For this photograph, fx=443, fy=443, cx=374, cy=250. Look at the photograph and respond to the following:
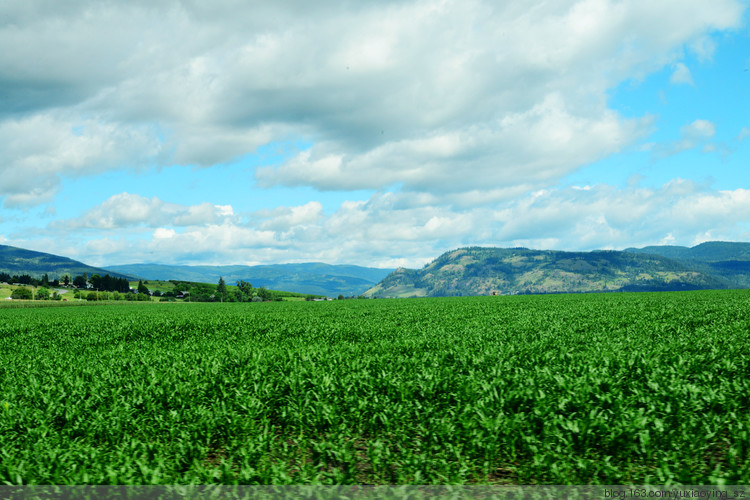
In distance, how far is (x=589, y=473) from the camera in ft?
20.2

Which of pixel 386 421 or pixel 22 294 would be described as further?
pixel 22 294

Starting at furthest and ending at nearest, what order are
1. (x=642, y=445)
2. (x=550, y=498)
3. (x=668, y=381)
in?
1. (x=668, y=381)
2. (x=642, y=445)
3. (x=550, y=498)

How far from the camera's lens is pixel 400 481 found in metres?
6.19

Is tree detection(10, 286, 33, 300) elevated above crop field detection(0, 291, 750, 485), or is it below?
below

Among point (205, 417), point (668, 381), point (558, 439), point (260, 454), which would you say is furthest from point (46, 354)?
point (668, 381)

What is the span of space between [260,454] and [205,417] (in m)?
1.86

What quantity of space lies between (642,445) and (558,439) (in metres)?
1.17

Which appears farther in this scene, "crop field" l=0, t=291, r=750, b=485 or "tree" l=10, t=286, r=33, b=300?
"tree" l=10, t=286, r=33, b=300

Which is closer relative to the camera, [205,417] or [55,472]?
[55,472]

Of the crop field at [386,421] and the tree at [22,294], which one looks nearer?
the crop field at [386,421]

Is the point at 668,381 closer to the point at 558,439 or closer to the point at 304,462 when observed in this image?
the point at 558,439

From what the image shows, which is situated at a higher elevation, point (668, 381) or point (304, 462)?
point (668, 381)

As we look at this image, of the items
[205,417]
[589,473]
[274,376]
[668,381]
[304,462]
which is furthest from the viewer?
[274,376]

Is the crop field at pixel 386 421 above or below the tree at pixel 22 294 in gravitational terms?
above
